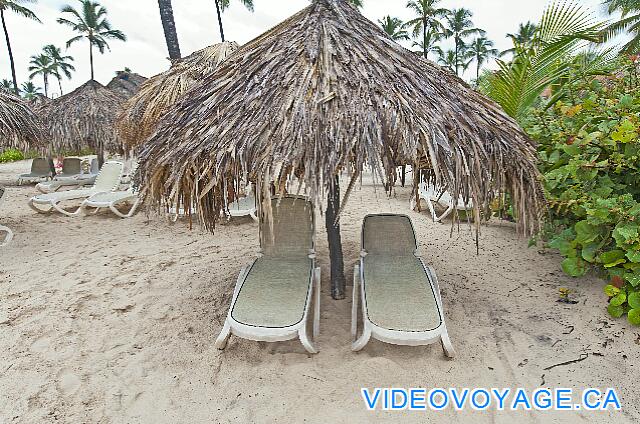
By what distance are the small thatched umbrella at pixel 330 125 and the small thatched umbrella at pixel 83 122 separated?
8.59 metres

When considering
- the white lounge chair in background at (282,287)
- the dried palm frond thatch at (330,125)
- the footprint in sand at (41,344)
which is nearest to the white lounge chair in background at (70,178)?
the footprint in sand at (41,344)

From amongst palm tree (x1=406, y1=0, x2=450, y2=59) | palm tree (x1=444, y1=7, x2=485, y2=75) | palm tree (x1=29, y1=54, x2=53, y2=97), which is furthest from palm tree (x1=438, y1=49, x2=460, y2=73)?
palm tree (x1=29, y1=54, x2=53, y2=97)

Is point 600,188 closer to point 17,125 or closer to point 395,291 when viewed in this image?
point 395,291

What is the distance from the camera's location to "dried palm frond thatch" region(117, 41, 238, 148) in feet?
22.6

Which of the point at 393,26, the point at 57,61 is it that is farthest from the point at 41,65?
the point at 393,26

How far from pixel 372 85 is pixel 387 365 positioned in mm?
1893

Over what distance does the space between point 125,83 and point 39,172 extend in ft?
13.3

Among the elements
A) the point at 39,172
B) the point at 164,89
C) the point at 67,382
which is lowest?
the point at 67,382

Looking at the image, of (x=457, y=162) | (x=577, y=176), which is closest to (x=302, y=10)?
(x=457, y=162)

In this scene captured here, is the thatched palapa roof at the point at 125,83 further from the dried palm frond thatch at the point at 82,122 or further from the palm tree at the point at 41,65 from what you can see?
the palm tree at the point at 41,65

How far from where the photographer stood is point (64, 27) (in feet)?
85.1

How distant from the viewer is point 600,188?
355 cm

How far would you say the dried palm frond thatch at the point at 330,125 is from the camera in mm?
2574

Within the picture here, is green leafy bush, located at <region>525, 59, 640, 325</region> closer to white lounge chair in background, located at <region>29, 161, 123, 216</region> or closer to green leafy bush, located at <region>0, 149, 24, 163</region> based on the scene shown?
white lounge chair in background, located at <region>29, 161, 123, 216</region>
